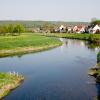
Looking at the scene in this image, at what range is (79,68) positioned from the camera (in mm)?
55812

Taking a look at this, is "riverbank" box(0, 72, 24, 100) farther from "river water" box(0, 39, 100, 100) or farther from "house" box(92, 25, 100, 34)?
"house" box(92, 25, 100, 34)

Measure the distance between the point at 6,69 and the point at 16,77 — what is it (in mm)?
11443

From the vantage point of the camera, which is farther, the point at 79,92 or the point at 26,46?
the point at 26,46

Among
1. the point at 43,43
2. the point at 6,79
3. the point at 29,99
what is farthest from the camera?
the point at 43,43

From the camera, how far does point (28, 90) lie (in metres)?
38.2

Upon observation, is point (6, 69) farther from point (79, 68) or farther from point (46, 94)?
point (46, 94)

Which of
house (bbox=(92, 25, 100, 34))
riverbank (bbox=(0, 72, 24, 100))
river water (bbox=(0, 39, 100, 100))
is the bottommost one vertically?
river water (bbox=(0, 39, 100, 100))

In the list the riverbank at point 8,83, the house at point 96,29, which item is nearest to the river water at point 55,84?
the riverbank at point 8,83

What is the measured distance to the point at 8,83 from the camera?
3956 cm

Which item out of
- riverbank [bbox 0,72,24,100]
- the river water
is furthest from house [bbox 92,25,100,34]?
riverbank [bbox 0,72,24,100]

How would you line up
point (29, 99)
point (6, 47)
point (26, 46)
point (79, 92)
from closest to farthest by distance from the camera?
point (29, 99) → point (79, 92) → point (6, 47) → point (26, 46)

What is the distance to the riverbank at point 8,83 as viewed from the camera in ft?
120

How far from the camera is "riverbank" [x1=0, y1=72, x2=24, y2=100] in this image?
36.7m

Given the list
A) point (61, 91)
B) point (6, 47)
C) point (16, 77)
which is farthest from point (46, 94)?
point (6, 47)
